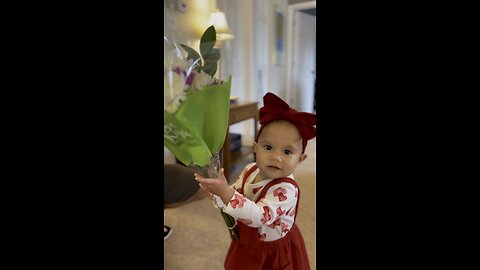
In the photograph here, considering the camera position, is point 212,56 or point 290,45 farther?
point 290,45

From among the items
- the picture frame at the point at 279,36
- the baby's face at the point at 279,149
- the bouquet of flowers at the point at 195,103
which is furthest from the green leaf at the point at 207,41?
the picture frame at the point at 279,36

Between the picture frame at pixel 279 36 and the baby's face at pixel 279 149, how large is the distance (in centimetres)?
141

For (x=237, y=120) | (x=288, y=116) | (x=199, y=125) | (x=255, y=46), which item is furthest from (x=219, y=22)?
(x=255, y=46)

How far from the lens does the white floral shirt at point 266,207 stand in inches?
20.9

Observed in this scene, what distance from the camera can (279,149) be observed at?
0.59 meters

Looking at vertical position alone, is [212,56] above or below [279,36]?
below

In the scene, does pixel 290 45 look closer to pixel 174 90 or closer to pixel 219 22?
pixel 219 22

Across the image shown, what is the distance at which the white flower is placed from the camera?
14.8 inches

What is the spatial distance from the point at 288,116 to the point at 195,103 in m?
0.24

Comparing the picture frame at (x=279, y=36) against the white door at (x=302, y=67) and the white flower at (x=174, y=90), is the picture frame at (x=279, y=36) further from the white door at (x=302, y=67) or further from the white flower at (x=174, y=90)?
the white flower at (x=174, y=90)
